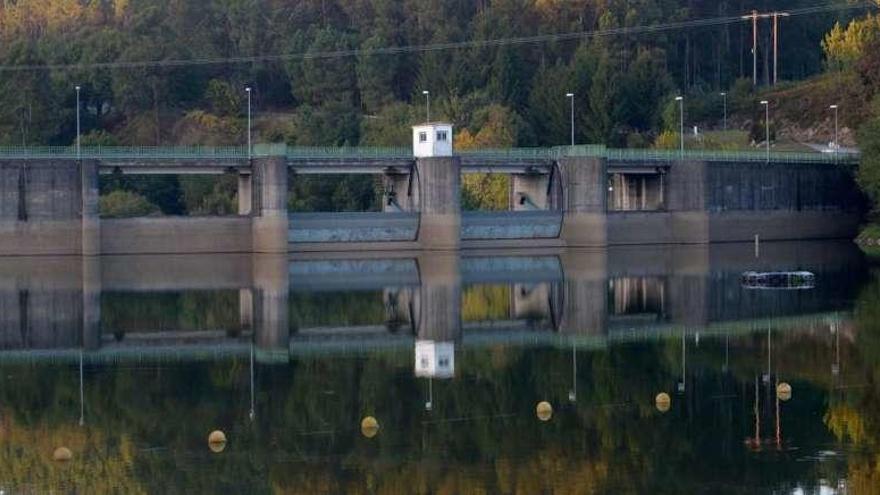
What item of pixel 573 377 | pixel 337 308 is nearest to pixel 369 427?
pixel 573 377

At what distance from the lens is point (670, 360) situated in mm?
39312

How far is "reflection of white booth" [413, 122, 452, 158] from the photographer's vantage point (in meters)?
82.2

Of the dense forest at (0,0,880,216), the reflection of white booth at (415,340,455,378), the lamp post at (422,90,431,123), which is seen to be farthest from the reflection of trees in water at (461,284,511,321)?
the lamp post at (422,90,431,123)

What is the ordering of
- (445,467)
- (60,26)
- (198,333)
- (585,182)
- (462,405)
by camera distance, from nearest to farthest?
(445,467) → (462,405) → (198,333) → (585,182) → (60,26)

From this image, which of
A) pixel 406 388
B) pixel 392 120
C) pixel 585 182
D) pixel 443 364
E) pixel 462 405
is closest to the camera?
pixel 462 405

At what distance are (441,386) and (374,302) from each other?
19613 millimetres

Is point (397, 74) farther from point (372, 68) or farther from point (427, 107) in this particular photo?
point (427, 107)

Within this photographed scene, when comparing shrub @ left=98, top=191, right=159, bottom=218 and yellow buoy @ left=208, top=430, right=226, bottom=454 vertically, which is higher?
shrub @ left=98, top=191, right=159, bottom=218

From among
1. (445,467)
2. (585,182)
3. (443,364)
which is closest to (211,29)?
(585,182)

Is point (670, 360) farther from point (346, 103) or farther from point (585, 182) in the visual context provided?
Result: point (346, 103)

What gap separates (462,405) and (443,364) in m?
6.18

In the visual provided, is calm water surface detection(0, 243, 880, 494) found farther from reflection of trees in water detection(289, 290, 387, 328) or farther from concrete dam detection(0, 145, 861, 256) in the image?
concrete dam detection(0, 145, 861, 256)

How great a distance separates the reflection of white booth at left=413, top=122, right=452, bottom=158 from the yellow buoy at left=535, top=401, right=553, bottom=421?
50306 mm

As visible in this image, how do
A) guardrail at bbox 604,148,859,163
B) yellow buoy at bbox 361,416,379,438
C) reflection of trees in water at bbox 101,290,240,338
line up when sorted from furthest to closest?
guardrail at bbox 604,148,859,163 < reflection of trees in water at bbox 101,290,240,338 < yellow buoy at bbox 361,416,379,438
